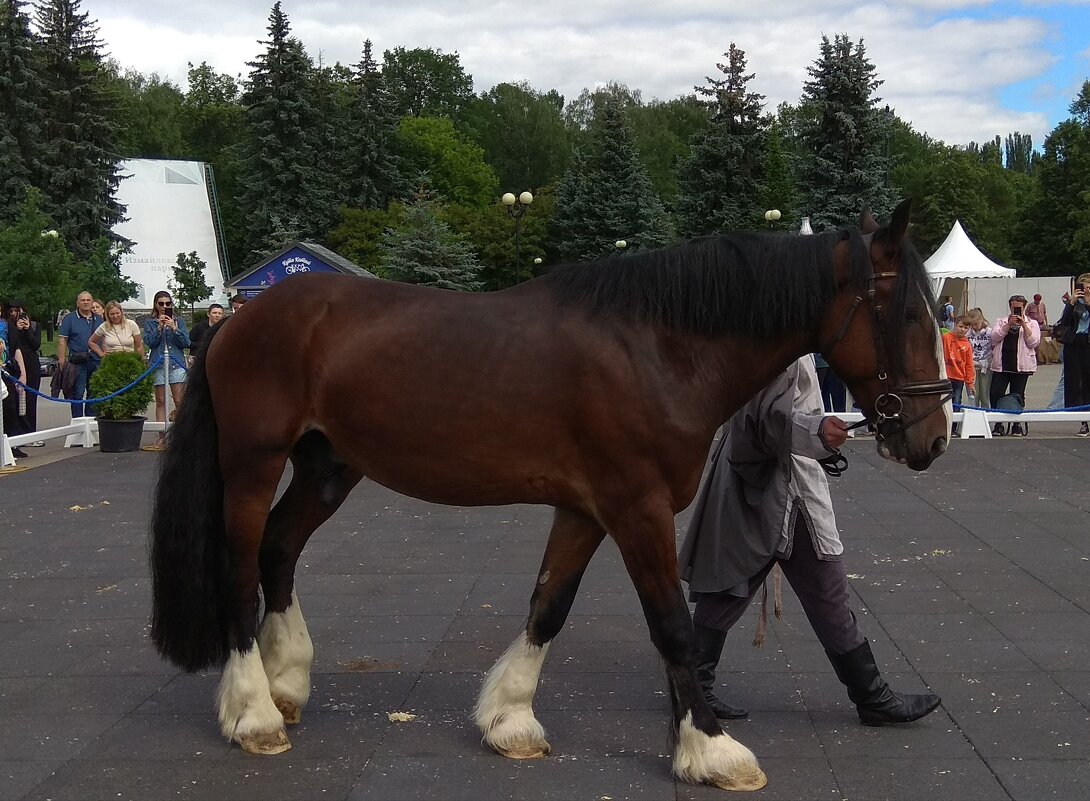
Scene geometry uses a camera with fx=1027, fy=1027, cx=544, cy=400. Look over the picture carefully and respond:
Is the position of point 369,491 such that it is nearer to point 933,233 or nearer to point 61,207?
point 61,207

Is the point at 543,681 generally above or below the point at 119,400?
below

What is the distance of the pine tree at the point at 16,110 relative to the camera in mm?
46438

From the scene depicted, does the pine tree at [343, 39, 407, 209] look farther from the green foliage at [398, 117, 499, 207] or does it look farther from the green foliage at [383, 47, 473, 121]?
the green foliage at [383, 47, 473, 121]

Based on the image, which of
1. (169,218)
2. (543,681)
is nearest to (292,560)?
(543,681)

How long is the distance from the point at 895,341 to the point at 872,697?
4.83 feet

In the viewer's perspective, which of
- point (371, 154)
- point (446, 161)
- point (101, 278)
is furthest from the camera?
point (446, 161)

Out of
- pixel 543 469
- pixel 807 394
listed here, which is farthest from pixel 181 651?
pixel 807 394

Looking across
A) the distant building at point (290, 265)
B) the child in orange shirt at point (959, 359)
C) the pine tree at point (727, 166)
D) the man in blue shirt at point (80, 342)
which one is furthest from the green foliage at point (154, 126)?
the child in orange shirt at point (959, 359)

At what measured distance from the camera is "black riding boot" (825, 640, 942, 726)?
407 cm

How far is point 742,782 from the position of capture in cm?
353

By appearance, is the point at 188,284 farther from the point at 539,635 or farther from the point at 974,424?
the point at 539,635

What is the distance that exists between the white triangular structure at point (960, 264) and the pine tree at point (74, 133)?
38.4 meters

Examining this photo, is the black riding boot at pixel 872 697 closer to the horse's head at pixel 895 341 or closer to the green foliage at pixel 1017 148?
the horse's head at pixel 895 341

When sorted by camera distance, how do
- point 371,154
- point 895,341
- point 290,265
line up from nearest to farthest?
1. point 895,341
2. point 290,265
3. point 371,154
